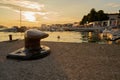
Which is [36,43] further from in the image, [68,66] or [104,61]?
[104,61]

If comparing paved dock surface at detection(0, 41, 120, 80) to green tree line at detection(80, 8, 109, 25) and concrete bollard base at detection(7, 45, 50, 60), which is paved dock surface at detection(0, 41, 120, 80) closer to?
concrete bollard base at detection(7, 45, 50, 60)

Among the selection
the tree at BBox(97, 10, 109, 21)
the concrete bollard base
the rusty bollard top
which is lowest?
the concrete bollard base

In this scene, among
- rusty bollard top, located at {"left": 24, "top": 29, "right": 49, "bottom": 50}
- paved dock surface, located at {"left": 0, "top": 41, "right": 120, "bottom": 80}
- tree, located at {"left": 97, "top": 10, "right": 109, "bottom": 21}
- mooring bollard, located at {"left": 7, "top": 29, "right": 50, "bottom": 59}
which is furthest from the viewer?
tree, located at {"left": 97, "top": 10, "right": 109, "bottom": 21}

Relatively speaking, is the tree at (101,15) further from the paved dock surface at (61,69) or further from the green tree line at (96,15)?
the paved dock surface at (61,69)

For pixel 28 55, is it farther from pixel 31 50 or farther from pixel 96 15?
pixel 96 15

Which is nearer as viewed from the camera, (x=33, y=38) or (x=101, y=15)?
(x=33, y=38)

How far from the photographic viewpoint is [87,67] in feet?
19.6

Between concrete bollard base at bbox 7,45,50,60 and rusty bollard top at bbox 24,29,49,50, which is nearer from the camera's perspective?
concrete bollard base at bbox 7,45,50,60

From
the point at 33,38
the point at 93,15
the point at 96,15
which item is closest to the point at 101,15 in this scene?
the point at 96,15

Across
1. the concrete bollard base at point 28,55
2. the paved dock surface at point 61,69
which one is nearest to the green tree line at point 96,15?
the concrete bollard base at point 28,55

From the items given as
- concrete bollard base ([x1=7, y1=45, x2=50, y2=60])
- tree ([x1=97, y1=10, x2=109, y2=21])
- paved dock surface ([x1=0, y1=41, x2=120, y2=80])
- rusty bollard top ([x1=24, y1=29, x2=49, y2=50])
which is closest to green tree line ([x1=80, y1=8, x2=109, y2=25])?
tree ([x1=97, y1=10, x2=109, y2=21])

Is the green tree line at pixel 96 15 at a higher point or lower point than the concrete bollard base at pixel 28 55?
higher

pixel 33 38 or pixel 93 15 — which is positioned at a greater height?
pixel 93 15

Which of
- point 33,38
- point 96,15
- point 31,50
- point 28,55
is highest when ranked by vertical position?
point 96,15
